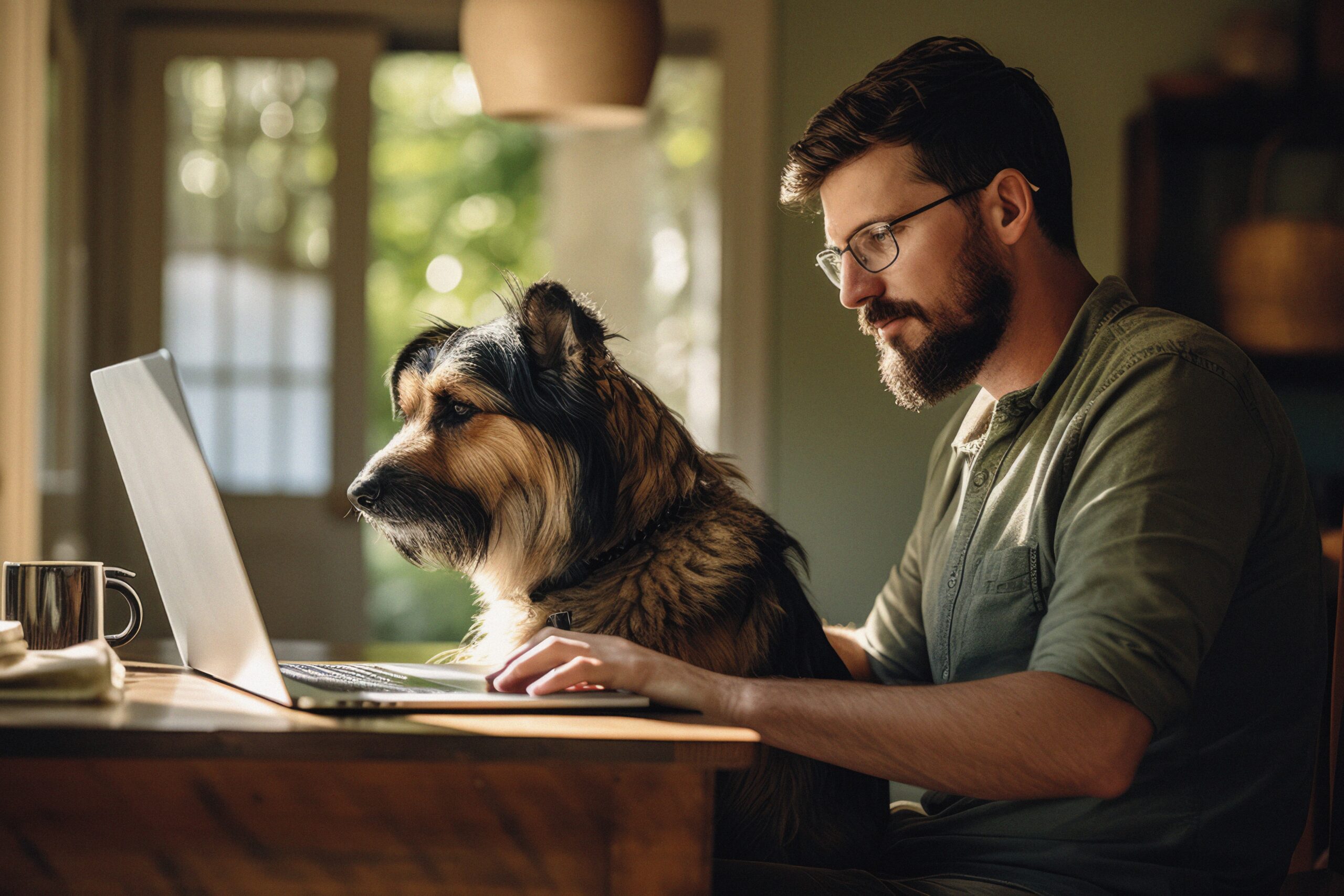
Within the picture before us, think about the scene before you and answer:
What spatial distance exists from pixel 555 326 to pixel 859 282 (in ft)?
1.26

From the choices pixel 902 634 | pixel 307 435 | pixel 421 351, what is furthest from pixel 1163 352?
pixel 307 435

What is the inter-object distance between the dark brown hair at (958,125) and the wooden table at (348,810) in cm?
84

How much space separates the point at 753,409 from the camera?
4.05 m

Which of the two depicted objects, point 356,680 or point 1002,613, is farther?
point 1002,613

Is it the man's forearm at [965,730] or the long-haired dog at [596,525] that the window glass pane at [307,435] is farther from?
the man's forearm at [965,730]

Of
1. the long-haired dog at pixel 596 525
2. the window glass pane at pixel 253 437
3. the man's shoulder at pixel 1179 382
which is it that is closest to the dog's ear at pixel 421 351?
the long-haired dog at pixel 596 525

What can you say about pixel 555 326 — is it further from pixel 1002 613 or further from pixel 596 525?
pixel 1002 613

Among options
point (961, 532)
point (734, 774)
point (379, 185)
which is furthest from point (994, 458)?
point (379, 185)

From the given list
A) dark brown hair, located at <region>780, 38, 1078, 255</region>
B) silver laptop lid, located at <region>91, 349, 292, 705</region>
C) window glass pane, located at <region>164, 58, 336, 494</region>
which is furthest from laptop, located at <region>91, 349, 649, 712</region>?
window glass pane, located at <region>164, 58, 336, 494</region>

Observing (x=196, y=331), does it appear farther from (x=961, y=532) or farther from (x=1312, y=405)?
(x=1312, y=405)

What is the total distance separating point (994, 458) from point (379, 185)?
8.19 m

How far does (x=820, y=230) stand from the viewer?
4047mm

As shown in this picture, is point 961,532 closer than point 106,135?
Yes

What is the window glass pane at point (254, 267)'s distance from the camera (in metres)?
4.08
